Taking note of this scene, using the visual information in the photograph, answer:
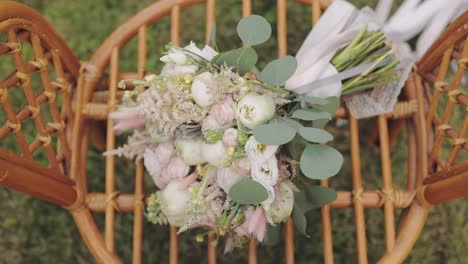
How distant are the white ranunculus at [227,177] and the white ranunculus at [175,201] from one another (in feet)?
0.26

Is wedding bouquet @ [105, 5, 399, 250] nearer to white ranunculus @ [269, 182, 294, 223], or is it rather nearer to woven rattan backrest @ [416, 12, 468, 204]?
white ranunculus @ [269, 182, 294, 223]

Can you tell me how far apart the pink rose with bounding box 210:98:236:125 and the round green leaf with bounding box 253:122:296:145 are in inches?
2.0

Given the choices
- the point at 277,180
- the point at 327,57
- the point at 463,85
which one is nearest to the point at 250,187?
the point at 277,180

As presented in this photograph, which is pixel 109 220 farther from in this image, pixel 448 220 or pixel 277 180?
pixel 448 220

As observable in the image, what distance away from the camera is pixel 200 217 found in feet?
2.59

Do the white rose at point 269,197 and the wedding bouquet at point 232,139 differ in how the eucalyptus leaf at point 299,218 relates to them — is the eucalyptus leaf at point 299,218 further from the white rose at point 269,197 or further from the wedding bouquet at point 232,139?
the white rose at point 269,197

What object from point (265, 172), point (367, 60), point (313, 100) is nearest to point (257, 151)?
point (265, 172)

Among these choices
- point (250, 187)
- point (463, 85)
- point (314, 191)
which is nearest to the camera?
point (250, 187)

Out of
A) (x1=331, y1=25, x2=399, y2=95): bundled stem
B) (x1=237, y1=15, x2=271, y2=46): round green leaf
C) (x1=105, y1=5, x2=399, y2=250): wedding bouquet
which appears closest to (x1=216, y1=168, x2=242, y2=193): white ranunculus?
(x1=105, y1=5, x2=399, y2=250): wedding bouquet

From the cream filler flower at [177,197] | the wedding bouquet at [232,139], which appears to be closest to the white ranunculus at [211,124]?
the wedding bouquet at [232,139]

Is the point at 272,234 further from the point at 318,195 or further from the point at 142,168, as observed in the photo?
the point at 142,168

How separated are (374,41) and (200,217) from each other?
47 cm

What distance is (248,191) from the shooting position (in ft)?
2.43

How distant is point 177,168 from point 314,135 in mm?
229
